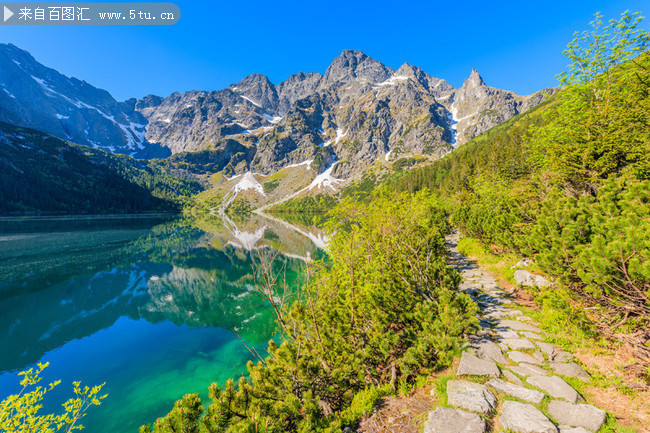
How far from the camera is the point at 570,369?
6238 millimetres

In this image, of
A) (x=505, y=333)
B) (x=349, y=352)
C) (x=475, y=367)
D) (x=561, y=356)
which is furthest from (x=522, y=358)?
(x=349, y=352)

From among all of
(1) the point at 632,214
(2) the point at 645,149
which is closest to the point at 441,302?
(1) the point at 632,214

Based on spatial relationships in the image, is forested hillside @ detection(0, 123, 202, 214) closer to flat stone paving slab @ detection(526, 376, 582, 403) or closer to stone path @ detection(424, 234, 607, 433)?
stone path @ detection(424, 234, 607, 433)

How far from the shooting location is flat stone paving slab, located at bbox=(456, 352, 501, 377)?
6.26 metres

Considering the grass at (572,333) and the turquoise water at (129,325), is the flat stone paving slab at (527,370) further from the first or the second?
the turquoise water at (129,325)

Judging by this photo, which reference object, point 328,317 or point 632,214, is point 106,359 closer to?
point 328,317

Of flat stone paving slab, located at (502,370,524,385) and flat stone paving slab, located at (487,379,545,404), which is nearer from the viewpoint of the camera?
flat stone paving slab, located at (487,379,545,404)

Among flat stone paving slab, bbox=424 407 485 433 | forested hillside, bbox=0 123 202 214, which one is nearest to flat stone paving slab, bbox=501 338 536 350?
flat stone paving slab, bbox=424 407 485 433

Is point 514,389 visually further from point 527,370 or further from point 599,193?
point 599,193

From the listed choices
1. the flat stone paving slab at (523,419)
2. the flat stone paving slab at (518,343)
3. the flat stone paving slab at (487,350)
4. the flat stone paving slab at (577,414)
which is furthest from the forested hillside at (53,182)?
the flat stone paving slab at (577,414)

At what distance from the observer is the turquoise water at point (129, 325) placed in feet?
42.1

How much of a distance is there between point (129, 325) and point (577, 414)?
2766 cm

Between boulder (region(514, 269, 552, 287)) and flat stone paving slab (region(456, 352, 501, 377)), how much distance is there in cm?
623

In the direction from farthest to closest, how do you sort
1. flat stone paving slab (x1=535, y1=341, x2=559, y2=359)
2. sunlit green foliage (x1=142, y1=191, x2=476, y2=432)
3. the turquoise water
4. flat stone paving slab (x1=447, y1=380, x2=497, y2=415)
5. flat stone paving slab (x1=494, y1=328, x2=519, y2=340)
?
the turquoise water < flat stone paving slab (x1=494, y1=328, x2=519, y2=340) < flat stone paving slab (x1=535, y1=341, x2=559, y2=359) < flat stone paving slab (x1=447, y1=380, x2=497, y2=415) < sunlit green foliage (x1=142, y1=191, x2=476, y2=432)
